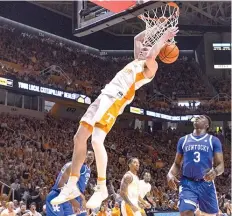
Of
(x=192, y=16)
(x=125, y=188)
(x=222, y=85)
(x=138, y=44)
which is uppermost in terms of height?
(x=192, y=16)

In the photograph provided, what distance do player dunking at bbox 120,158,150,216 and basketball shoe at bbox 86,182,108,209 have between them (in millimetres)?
1914

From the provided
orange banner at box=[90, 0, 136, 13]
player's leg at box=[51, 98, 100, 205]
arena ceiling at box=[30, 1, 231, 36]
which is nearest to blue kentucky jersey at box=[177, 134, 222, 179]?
player's leg at box=[51, 98, 100, 205]

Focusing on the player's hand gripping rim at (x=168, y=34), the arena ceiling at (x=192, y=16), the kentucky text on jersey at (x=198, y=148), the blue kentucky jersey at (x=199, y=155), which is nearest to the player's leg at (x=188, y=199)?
the blue kentucky jersey at (x=199, y=155)

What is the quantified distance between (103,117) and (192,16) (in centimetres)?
2723

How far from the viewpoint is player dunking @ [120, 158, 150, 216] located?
23.3 feet

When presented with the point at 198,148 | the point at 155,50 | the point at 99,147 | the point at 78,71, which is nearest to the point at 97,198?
the point at 99,147

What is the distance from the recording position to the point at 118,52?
32.2 m

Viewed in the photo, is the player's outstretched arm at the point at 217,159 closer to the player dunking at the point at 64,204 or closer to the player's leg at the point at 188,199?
the player's leg at the point at 188,199

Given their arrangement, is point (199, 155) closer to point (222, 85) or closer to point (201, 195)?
point (201, 195)

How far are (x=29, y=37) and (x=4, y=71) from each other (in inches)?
303

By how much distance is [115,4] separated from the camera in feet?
23.7

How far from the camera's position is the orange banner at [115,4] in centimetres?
714

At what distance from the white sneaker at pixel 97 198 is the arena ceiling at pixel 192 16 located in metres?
23.6

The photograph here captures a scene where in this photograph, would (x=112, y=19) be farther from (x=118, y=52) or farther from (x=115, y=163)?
(x=118, y=52)
